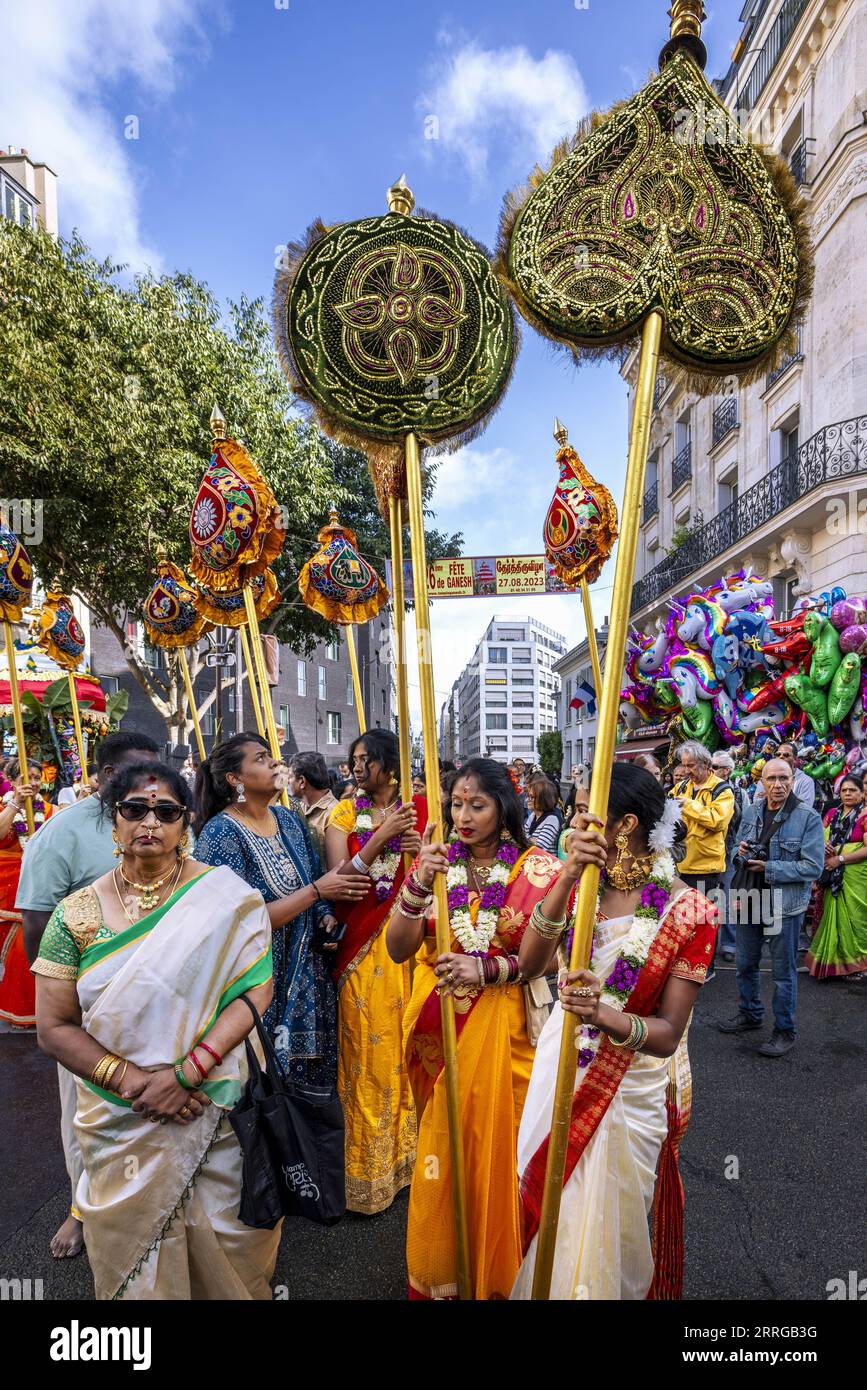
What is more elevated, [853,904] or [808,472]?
[808,472]

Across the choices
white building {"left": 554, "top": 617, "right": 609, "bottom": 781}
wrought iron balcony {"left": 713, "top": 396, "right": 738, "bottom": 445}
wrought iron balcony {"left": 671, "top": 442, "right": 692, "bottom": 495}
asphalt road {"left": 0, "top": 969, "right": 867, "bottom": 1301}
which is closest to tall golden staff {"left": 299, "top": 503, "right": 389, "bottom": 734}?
asphalt road {"left": 0, "top": 969, "right": 867, "bottom": 1301}

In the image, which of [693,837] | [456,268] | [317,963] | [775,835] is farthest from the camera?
[693,837]

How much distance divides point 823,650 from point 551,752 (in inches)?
1516

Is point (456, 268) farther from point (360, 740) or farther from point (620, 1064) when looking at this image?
point (620, 1064)

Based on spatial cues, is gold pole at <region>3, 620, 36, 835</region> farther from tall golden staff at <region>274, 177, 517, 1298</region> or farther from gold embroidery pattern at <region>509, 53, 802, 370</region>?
gold embroidery pattern at <region>509, 53, 802, 370</region>

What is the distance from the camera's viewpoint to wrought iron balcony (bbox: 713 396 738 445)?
18.7m

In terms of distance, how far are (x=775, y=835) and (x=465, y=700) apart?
12569cm

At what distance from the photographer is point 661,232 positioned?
2117 mm

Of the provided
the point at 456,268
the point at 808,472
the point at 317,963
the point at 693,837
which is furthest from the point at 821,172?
the point at 317,963

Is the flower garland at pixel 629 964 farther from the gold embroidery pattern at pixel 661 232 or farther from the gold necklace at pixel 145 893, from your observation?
the gold embroidery pattern at pixel 661 232

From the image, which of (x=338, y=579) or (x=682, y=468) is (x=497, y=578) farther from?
(x=682, y=468)

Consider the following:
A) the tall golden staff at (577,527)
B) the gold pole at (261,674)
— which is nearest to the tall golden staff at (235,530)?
the gold pole at (261,674)

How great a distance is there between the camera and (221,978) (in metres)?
2.16
